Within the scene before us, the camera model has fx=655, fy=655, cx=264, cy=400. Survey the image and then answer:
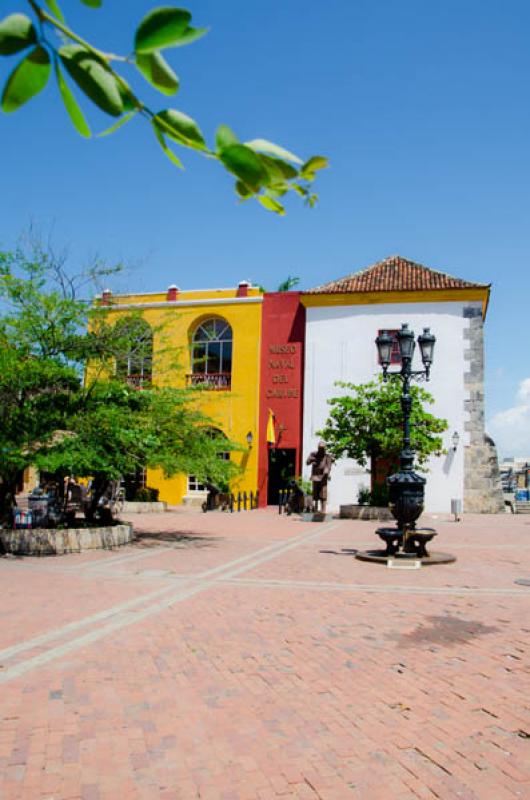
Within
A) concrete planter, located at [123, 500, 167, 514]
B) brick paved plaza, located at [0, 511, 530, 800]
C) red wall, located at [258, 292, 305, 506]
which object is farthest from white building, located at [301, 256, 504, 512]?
brick paved plaza, located at [0, 511, 530, 800]

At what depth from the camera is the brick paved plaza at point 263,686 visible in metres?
3.29

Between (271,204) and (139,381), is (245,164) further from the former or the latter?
(139,381)

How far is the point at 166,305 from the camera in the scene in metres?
27.1

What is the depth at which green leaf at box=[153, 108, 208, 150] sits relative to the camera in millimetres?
913

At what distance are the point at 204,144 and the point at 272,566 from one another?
391 inches

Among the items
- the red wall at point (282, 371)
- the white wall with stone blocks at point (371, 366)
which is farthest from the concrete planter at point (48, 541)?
the red wall at point (282, 371)

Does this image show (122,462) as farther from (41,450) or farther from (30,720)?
(30,720)

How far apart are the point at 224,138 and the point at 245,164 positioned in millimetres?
44

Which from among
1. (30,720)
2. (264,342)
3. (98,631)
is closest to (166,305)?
(264,342)

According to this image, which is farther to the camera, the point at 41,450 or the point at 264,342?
the point at 264,342

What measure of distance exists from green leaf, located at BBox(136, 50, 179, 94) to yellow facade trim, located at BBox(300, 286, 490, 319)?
24.1 metres

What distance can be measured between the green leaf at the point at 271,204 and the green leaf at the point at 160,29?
244mm

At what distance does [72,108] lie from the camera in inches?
36.5

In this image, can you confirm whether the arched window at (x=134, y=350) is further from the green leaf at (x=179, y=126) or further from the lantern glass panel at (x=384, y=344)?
the green leaf at (x=179, y=126)
